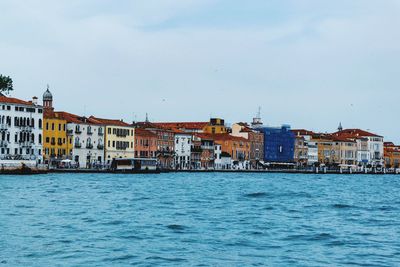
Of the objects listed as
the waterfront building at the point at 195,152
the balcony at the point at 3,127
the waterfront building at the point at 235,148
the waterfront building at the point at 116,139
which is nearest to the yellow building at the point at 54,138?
the waterfront building at the point at 116,139

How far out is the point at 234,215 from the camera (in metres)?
30.2

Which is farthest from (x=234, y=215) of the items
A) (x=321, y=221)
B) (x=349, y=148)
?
(x=349, y=148)

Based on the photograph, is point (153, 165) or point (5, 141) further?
point (153, 165)

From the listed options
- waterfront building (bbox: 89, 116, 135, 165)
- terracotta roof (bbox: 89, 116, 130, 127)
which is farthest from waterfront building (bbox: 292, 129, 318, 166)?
terracotta roof (bbox: 89, 116, 130, 127)

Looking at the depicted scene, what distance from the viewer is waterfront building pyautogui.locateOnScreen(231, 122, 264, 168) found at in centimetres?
12419

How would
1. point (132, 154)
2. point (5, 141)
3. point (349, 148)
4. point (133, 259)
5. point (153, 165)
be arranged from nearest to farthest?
1. point (133, 259)
2. point (5, 141)
3. point (153, 165)
4. point (132, 154)
5. point (349, 148)

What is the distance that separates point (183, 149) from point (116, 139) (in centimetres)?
1564

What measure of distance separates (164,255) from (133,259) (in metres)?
0.93

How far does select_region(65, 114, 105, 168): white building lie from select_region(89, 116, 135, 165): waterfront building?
0.69m

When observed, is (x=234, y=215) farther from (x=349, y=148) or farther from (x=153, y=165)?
(x=349, y=148)

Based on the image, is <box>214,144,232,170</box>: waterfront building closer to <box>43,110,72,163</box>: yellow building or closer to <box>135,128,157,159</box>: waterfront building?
<box>135,128,157,159</box>: waterfront building

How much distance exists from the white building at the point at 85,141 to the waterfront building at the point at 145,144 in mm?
7086

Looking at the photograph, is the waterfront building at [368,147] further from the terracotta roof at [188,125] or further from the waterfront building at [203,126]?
the terracotta roof at [188,125]

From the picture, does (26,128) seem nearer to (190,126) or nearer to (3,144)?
(3,144)
